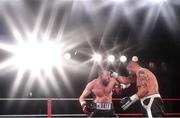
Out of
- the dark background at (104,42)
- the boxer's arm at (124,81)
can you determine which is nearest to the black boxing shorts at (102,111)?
the boxer's arm at (124,81)

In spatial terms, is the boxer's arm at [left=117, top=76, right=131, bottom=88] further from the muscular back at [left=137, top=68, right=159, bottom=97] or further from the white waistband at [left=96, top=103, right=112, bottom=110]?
the white waistband at [left=96, top=103, right=112, bottom=110]

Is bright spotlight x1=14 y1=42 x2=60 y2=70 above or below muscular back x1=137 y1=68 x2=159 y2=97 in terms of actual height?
above

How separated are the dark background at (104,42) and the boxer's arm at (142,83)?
1965 mm

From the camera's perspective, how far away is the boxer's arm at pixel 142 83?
649cm

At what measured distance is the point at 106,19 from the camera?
336 inches

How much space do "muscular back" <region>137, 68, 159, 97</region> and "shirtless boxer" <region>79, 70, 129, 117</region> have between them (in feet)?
1.83

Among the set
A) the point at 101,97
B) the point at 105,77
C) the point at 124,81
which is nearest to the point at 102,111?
the point at 101,97

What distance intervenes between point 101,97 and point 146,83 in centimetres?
84

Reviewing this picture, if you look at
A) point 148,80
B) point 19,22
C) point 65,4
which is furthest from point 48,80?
point 148,80

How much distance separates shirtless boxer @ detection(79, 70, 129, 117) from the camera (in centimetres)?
642

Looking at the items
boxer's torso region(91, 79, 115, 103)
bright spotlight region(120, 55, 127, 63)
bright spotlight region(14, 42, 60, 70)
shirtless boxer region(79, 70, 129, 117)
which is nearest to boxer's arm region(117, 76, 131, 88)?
shirtless boxer region(79, 70, 129, 117)

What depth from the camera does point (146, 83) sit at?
21.5 feet

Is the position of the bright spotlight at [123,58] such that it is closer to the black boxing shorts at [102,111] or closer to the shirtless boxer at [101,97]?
the shirtless boxer at [101,97]

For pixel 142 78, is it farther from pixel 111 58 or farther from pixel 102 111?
pixel 111 58
